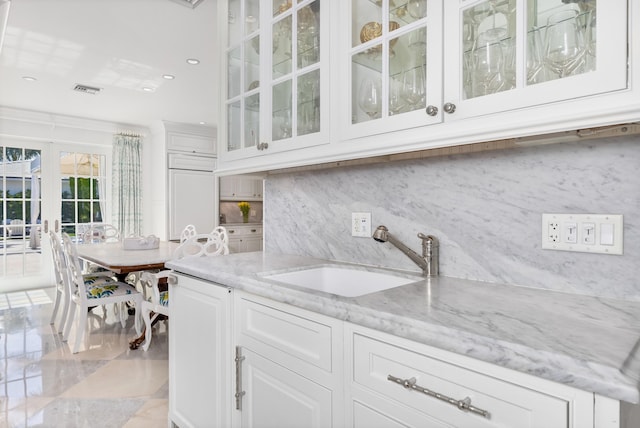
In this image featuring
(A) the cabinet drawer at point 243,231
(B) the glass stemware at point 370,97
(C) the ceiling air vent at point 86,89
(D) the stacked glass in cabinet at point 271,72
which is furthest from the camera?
(A) the cabinet drawer at point 243,231

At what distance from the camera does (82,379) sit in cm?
247

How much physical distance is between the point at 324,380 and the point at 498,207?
2.52ft

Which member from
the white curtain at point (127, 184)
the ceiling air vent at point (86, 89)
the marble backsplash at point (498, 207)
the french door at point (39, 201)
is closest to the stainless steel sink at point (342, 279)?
the marble backsplash at point (498, 207)

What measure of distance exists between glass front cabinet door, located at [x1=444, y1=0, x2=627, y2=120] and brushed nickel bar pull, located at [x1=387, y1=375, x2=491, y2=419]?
70 cm

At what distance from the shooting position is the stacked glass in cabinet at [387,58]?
117 centimetres

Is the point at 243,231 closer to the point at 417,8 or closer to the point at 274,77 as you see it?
the point at 274,77

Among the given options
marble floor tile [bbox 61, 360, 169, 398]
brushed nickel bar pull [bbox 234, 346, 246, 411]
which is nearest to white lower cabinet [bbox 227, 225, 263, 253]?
marble floor tile [bbox 61, 360, 169, 398]

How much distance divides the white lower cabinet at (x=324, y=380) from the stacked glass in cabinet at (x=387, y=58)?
71 centimetres

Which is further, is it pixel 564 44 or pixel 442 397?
pixel 564 44

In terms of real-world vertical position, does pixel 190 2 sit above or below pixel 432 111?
above

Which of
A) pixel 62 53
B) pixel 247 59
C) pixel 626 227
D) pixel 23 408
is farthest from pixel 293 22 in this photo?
pixel 62 53

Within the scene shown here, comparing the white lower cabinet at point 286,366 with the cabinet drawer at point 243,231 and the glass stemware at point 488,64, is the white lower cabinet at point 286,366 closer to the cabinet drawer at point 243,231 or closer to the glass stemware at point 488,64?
the glass stemware at point 488,64

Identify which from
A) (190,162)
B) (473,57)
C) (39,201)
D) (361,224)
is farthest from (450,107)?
(39,201)

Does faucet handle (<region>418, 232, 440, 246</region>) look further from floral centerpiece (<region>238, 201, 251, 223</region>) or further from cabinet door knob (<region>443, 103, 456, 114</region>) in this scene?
floral centerpiece (<region>238, 201, 251, 223</region>)
